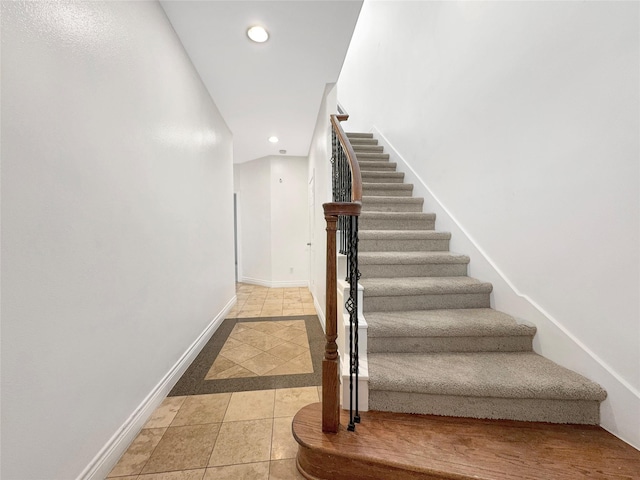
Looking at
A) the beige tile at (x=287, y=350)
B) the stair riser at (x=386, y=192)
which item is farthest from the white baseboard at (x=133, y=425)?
the stair riser at (x=386, y=192)

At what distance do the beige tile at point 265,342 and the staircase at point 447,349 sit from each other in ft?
4.18

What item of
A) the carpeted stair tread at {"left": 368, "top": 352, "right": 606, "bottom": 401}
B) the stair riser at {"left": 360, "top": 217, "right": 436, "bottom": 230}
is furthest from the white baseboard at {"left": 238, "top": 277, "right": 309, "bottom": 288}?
the carpeted stair tread at {"left": 368, "top": 352, "right": 606, "bottom": 401}

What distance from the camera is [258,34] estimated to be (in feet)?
6.86

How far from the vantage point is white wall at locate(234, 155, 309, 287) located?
5363 millimetres

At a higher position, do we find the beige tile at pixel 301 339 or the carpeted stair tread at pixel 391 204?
the carpeted stair tread at pixel 391 204

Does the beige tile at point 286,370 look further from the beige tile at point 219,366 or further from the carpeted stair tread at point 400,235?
the carpeted stair tread at point 400,235

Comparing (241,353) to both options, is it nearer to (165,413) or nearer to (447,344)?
Result: (165,413)

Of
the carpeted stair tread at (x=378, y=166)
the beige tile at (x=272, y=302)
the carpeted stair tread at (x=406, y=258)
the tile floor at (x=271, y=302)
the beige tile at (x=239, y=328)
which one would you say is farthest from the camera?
the beige tile at (x=272, y=302)

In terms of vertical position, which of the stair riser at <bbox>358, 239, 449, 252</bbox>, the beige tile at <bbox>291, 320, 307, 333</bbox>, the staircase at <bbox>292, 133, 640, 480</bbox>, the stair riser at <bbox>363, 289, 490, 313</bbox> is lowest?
the beige tile at <bbox>291, 320, 307, 333</bbox>

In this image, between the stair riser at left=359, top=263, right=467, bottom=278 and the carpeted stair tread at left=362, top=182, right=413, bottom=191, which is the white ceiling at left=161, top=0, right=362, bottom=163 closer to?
the carpeted stair tread at left=362, top=182, right=413, bottom=191

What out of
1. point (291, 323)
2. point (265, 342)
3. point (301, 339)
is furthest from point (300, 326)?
point (265, 342)

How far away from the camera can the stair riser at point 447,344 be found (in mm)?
1646

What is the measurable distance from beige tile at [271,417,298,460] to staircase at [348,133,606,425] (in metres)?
0.51

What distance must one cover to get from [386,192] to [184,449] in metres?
2.93
